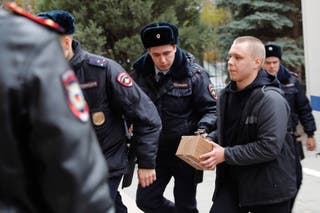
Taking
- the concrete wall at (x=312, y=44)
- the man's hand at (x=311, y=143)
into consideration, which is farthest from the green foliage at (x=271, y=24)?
the concrete wall at (x=312, y=44)

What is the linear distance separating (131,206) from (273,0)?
713 cm

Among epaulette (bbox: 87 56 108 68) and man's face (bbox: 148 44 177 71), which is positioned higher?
epaulette (bbox: 87 56 108 68)

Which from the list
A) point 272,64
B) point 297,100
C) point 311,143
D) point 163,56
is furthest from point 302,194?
point 163,56

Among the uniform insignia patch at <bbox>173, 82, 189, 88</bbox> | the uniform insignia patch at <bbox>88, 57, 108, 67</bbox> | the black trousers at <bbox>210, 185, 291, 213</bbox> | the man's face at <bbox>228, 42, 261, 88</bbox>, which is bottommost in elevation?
the black trousers at <bbox>210, 185, 291, 213</bbox>

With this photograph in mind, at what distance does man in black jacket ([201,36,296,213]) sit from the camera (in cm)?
311

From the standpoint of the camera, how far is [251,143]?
3.16 meters

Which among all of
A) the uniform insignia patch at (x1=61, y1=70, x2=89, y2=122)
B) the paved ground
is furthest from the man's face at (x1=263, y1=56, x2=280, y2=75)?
the uniform insignia patch at (x1=61, y1=70, x2=89, y2=122)

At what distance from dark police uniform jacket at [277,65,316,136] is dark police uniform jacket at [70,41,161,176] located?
2.14 m

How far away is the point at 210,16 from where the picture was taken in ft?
56.5

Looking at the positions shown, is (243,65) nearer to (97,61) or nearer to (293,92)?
(97,61)

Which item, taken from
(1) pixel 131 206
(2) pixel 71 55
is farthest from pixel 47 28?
(1) pixel 131 206

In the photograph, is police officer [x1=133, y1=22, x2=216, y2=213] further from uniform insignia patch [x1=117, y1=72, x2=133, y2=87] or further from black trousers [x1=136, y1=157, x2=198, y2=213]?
uniform insignia patch [x1=117, y1=72, x2=133, y2=87]

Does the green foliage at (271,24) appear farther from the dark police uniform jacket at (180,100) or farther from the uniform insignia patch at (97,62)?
the uniform insignia patch at (97,62)

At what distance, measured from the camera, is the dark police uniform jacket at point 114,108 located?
10.2 feet
